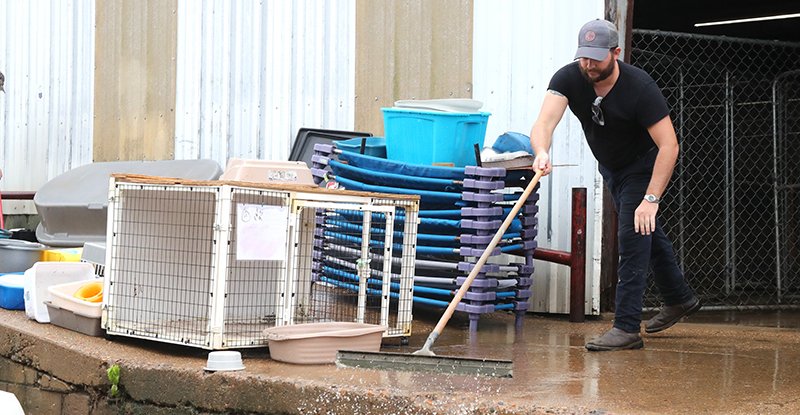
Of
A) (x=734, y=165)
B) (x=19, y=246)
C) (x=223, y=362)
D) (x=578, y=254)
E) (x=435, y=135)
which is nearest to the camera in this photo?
(x=223, y=362)

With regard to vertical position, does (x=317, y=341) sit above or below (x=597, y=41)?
below

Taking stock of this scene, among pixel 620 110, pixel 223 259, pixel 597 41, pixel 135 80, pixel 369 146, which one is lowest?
pixel 223 259

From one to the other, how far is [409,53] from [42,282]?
3.27 metres

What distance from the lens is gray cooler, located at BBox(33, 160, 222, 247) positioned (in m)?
9.63

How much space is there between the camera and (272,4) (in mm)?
9484

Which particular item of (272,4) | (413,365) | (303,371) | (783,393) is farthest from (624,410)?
(272,4)

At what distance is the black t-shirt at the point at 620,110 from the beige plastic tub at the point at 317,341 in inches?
64.1

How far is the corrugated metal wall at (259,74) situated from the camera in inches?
357

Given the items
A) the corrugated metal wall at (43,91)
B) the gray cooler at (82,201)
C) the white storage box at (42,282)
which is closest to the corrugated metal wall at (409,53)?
the gray cooler at (82,201)

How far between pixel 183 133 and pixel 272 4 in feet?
4.81

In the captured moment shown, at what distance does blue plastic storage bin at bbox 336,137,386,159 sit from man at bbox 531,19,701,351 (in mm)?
1760

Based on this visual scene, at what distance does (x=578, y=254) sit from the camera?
7.44 meters

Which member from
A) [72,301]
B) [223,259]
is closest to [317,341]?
[223,259]

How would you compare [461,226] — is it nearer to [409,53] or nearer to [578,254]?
[578,254]
